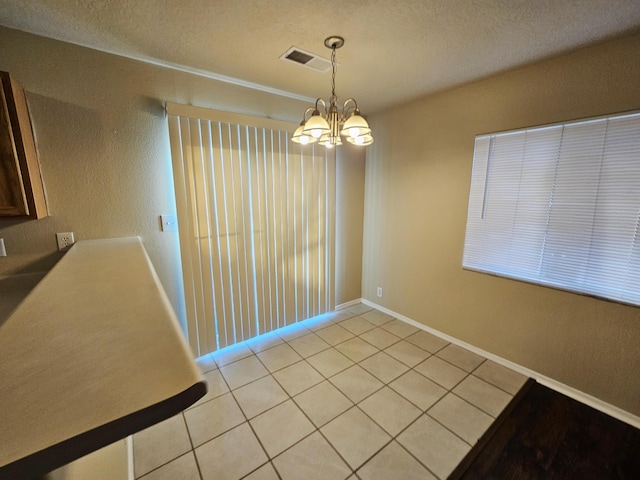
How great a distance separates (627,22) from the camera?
1515 mm

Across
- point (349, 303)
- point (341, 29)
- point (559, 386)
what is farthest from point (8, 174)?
point (559, 386)

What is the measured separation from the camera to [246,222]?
254cm

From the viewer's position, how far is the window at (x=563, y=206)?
1721 mm

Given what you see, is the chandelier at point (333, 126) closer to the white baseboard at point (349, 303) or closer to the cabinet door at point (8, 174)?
the cabinet door at point (8, 174)

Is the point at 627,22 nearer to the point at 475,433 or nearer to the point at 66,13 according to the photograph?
the point at 475,433

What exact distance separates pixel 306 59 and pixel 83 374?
217 cm

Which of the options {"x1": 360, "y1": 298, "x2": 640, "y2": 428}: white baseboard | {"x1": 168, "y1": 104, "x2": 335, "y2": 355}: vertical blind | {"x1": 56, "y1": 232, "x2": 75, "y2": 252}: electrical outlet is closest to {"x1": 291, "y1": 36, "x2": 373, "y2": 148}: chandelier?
{"x1": 168, "y1": 104, "x2": 335, "y2": 355}: vertical blind

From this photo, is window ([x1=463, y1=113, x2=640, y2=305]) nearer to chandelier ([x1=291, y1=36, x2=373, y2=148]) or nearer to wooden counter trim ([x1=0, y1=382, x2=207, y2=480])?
chandelier ([x1=291, y1=36, x2=373, y2=148])

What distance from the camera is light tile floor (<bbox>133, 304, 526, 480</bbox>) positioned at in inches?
60.1

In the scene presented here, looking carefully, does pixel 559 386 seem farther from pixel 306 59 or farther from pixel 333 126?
pixel 306 59

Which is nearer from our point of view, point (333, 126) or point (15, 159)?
point (15, 159)

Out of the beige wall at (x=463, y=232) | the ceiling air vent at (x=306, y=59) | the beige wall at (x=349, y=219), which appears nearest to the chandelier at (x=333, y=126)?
the ceiling air vent at (x=306, y=59)

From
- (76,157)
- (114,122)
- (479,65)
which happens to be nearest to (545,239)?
(479,65)

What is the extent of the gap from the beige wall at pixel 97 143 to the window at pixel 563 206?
2.53m
